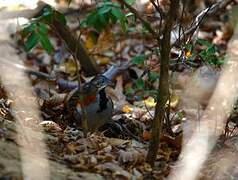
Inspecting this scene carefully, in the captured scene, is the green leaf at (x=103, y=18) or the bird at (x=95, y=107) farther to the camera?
the bird at (x=95, y=107)

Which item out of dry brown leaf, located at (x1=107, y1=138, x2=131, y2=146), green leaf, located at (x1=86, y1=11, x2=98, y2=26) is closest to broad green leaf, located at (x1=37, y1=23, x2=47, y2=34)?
green leaf, located at (x1=86, y1=11, x2=98, y2=26)

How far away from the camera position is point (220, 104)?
508cm

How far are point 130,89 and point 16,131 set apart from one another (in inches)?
104

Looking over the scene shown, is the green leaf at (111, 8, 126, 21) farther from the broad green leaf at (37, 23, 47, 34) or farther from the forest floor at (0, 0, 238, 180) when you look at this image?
the broad green leaf at (37, 23, 47, 34)

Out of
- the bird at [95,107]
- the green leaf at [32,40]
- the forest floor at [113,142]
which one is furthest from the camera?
the bird at [95,107]

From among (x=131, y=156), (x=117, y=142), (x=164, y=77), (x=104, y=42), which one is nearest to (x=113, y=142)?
(x=117, y=142)

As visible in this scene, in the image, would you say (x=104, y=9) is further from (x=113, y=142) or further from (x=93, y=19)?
(x=113, y=142)

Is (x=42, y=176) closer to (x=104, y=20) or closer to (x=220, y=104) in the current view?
(x=104, y=20)

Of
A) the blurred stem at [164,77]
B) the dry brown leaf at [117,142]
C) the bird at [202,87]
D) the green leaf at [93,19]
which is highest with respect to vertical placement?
the green leaf at [93,19]

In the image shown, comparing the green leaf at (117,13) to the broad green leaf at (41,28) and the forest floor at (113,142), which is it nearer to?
the forest floor at (113,142)

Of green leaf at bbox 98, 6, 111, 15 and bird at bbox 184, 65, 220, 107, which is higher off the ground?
green leaf at bbox 98, 6, 111, 15

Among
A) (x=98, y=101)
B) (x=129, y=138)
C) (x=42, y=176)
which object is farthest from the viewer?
(x=98, y=101)

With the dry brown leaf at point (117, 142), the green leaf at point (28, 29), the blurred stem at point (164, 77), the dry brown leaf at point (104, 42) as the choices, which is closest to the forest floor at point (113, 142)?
the dry brown leaf at point (117, 142)

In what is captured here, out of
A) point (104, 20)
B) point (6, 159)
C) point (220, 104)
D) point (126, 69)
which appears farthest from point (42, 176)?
point (126, 69)
